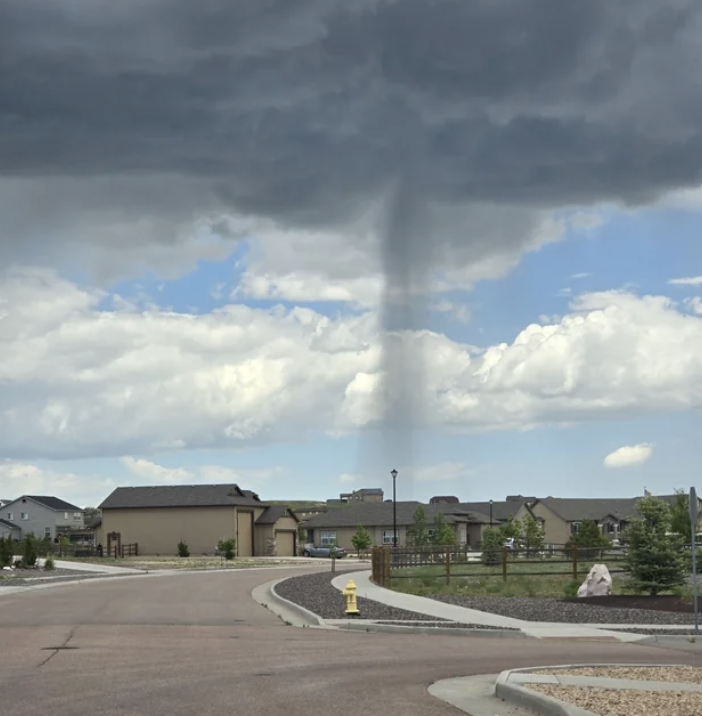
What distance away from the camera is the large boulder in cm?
2980

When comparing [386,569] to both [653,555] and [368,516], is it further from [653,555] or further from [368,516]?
[368,516]

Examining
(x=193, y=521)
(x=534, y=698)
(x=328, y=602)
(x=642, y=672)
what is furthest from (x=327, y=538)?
(x=534, y=698)

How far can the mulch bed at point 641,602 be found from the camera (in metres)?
25.8

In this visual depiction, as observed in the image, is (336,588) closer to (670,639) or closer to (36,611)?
(36,611)

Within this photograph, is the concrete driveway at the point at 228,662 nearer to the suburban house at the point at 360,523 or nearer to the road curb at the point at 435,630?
the road curb at the point at 435,630

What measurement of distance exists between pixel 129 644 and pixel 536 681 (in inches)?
303

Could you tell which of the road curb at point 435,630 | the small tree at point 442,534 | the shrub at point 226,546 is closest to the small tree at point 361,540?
the small tree at point 442,534

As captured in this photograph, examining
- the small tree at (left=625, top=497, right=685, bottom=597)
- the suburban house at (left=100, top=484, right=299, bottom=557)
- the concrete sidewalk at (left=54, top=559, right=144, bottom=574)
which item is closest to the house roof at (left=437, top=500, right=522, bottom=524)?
the suburban house at (left=100, top=484, right=299, bottom=557)

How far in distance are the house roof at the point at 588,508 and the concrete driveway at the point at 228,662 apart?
103356mm

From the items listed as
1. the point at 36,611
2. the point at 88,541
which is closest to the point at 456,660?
the point at 36,611

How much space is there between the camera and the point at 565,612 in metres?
24.9

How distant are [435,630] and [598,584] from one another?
1041 centimetres

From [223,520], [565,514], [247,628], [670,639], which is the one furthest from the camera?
[565,514]

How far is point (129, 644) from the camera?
17.2 m
